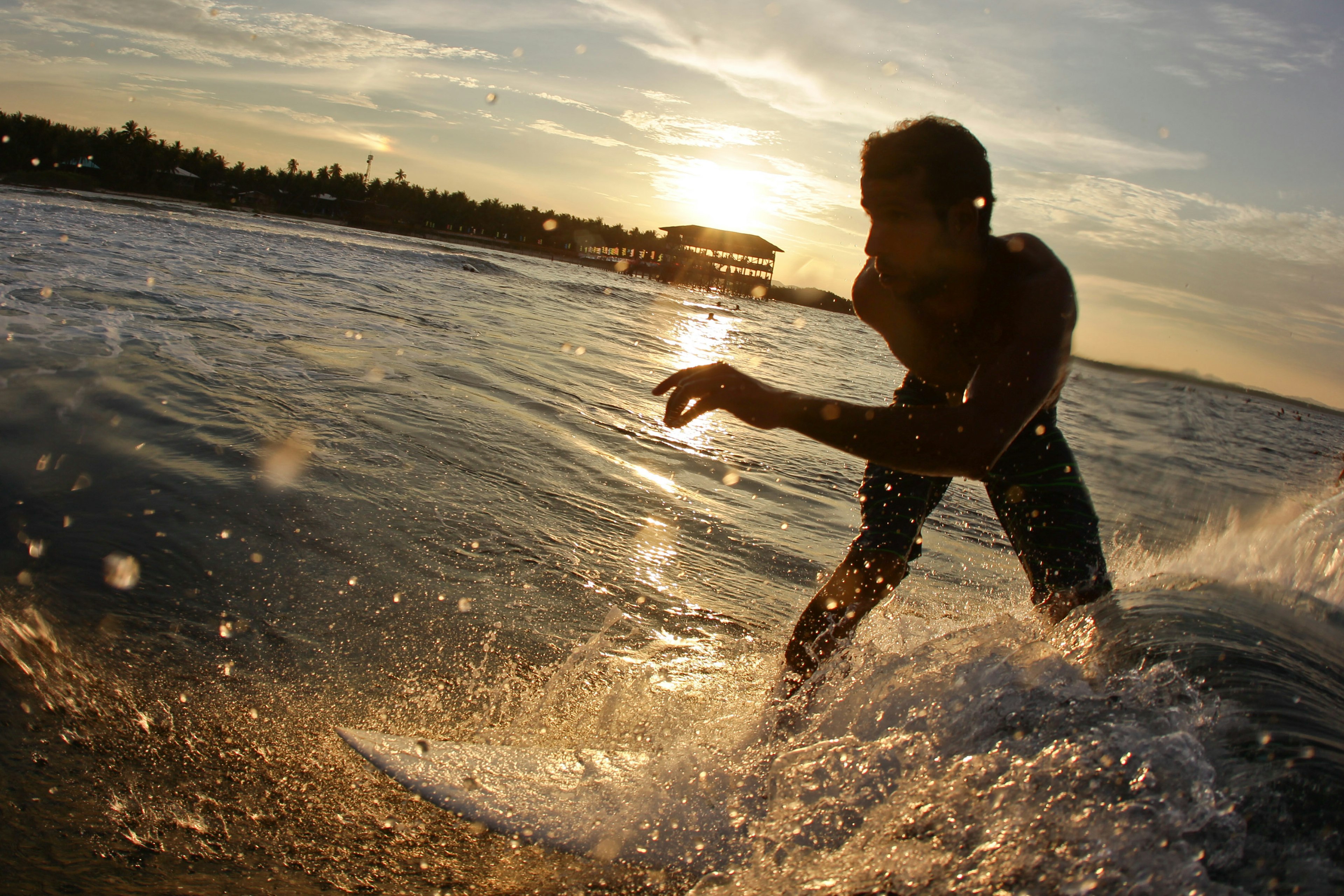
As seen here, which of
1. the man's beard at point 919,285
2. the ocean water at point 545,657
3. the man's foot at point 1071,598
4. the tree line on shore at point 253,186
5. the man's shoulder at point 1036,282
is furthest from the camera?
the tree line on shore at point 253,186

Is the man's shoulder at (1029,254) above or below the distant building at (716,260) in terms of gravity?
below

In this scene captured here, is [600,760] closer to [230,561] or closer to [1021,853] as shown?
[1021,853]

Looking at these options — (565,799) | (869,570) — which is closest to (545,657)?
(565,799)

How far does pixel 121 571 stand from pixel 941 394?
2.66 m

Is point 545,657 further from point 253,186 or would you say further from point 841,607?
point 253,186

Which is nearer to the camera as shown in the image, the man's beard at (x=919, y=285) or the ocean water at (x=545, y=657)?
the ocean water at (x=545, y=657)

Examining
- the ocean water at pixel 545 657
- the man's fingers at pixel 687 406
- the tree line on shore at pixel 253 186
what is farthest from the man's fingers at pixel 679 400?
the tree line on shore at pixel 253 186

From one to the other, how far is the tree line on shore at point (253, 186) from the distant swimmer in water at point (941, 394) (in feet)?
176

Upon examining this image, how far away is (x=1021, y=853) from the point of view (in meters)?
1.20

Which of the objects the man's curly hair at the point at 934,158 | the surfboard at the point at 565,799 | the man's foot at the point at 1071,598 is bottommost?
the surfboard at the point at 565,799

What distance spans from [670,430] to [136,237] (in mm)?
12397

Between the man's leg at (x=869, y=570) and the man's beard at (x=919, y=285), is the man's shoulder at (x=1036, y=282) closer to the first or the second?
the man's beard at (x=919, y=285)

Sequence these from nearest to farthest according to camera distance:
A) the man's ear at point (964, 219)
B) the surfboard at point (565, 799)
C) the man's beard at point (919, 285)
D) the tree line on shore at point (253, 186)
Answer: the surfboard at point (565, 799), the man's ear at point (964, 219), the man's beard at point (919, 285), the tree line on shore at point (253, 186)

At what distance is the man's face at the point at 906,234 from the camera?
1.87 meters
